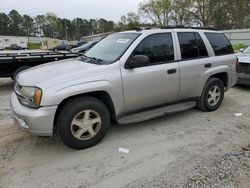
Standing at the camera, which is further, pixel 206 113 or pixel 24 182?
pixel 206 113

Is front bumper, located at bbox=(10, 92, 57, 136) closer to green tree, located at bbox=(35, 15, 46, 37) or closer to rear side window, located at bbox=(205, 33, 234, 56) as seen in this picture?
rear side window, located at bbox=(205, 33, 234, 56)

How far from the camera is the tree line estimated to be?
39.8 metres

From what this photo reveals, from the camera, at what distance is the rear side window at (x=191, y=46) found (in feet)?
15.4

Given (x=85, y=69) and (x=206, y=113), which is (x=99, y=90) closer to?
(x=85, y=69)

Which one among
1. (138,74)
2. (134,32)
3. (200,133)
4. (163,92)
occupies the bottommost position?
(200,133)

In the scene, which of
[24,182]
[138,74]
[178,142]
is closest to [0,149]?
[24,182]

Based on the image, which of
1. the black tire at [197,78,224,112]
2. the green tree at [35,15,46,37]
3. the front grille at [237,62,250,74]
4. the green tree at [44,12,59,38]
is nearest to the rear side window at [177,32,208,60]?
the black tire at [197,78,224,112]

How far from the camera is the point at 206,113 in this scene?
527 cm

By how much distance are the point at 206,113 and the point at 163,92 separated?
4.70 feet

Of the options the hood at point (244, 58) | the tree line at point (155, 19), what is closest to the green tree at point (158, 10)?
the tree line at point (155, 19)

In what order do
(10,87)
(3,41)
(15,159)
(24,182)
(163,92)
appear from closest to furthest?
1. (24,182)
2. (15,159)
3. (163,92)
4. (10,87)
5. (3,41)

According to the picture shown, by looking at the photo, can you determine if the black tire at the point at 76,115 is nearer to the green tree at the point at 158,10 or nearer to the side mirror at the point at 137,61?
the side mirror at the point at 137,61

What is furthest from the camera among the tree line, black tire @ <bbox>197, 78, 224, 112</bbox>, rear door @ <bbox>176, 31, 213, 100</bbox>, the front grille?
the tree line

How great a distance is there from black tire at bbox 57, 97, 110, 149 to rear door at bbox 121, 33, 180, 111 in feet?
1.54
